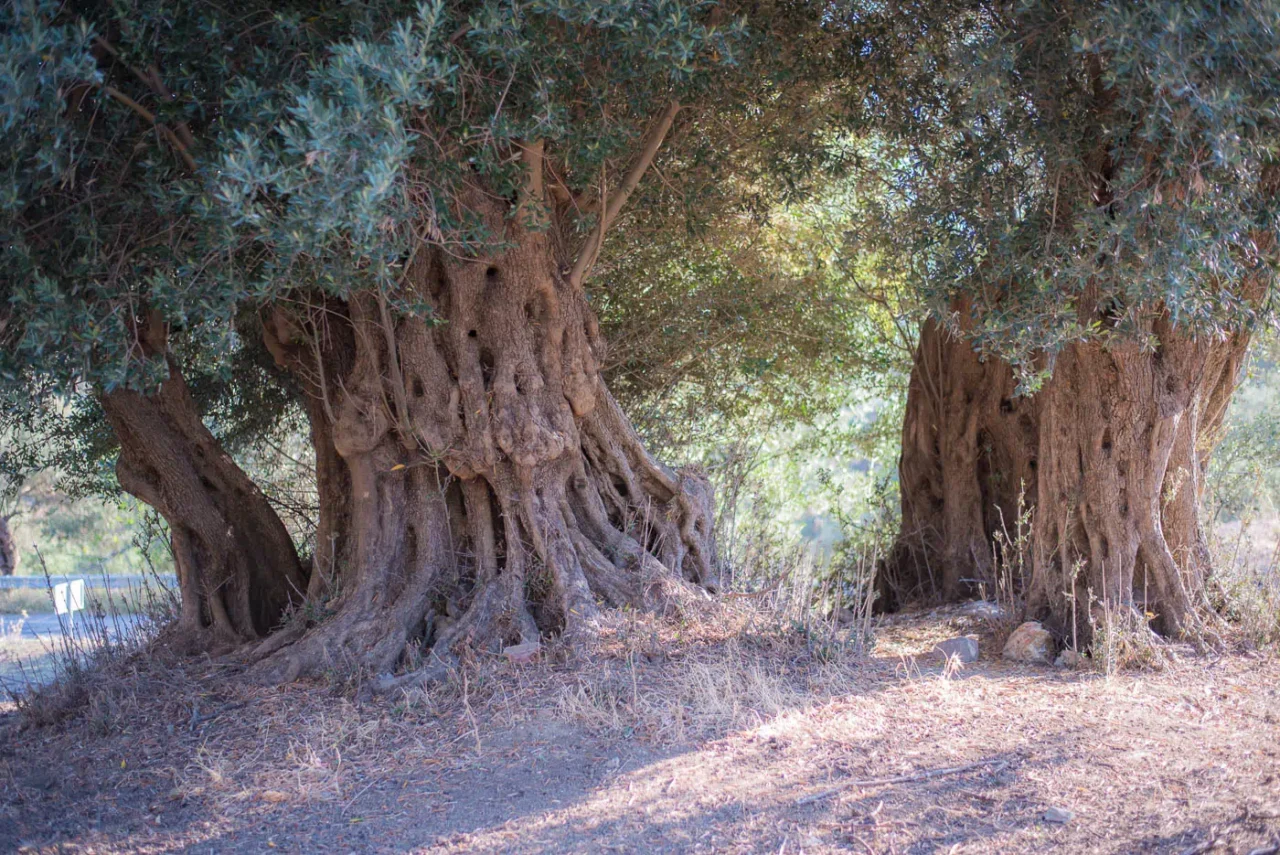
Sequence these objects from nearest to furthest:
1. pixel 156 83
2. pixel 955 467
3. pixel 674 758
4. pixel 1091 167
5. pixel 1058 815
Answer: pixel 1058 815, pixel 674 758, pixel 156 83, pixel 1091 167, pixel 955 467

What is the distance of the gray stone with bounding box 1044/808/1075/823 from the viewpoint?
176 inches

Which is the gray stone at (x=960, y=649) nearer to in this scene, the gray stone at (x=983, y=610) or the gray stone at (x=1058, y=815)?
the gray stone at (x=983, y=610)

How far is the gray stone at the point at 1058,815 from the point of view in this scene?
4.48m

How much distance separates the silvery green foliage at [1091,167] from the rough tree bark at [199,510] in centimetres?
537

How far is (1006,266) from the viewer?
20.6ft

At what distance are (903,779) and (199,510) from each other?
553cm

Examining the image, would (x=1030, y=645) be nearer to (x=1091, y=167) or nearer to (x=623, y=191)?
→ (x=1091, y=167)

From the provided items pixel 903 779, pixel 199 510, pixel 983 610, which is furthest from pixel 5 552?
pixel 903 779

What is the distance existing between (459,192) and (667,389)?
15.9 ft

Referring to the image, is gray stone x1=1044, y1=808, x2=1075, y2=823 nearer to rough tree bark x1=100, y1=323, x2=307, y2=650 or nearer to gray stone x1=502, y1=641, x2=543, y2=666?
gray stone x1=502, y1=641, x2=543, y2=666

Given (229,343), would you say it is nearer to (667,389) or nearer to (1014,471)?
(667,389)

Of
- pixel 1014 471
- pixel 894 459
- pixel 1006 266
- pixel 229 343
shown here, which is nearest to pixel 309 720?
pixel 229 343

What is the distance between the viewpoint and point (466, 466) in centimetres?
707

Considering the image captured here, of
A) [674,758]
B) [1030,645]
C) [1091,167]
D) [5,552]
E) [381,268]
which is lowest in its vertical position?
[1030,645]
